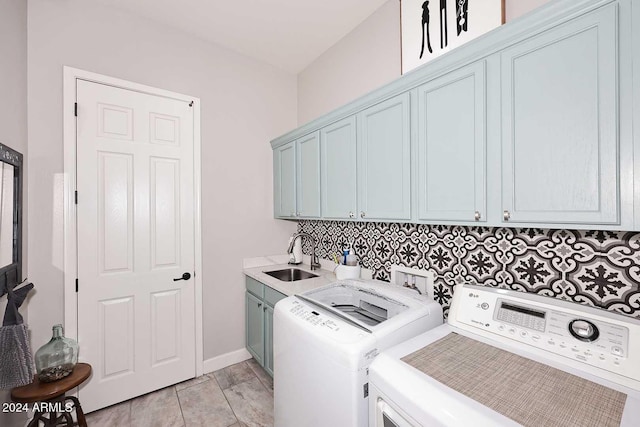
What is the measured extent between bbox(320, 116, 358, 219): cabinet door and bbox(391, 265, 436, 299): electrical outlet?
1.67 feet

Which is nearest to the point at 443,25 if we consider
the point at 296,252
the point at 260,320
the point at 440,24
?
the point at 440,24

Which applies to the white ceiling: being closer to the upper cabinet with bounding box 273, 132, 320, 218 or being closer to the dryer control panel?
the upper cabinet with bounding box 273, 132, 320, 218

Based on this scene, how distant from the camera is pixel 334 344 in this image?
118 centimetres

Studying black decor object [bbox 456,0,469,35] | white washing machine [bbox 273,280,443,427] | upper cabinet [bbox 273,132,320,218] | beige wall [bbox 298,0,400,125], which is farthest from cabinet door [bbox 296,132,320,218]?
black decor object [bbox 456,0,469,35]

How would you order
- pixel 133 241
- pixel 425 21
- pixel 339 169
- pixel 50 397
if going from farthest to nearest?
pixel 133 241
pixel 339 169
pixel 425 21
pixel 50 397

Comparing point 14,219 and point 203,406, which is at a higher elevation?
point 14,219

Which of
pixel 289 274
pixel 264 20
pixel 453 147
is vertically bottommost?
pixel 289 274

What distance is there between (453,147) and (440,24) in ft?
2.98

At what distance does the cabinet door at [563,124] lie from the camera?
0.90 m

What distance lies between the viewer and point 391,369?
997mm

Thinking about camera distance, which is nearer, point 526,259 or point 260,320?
point 526,259

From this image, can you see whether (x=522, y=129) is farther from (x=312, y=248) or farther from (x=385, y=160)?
(x=312, y=248)

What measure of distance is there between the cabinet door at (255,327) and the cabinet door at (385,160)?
1314 mm

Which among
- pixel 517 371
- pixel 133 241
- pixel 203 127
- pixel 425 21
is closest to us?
pixel 517 371
